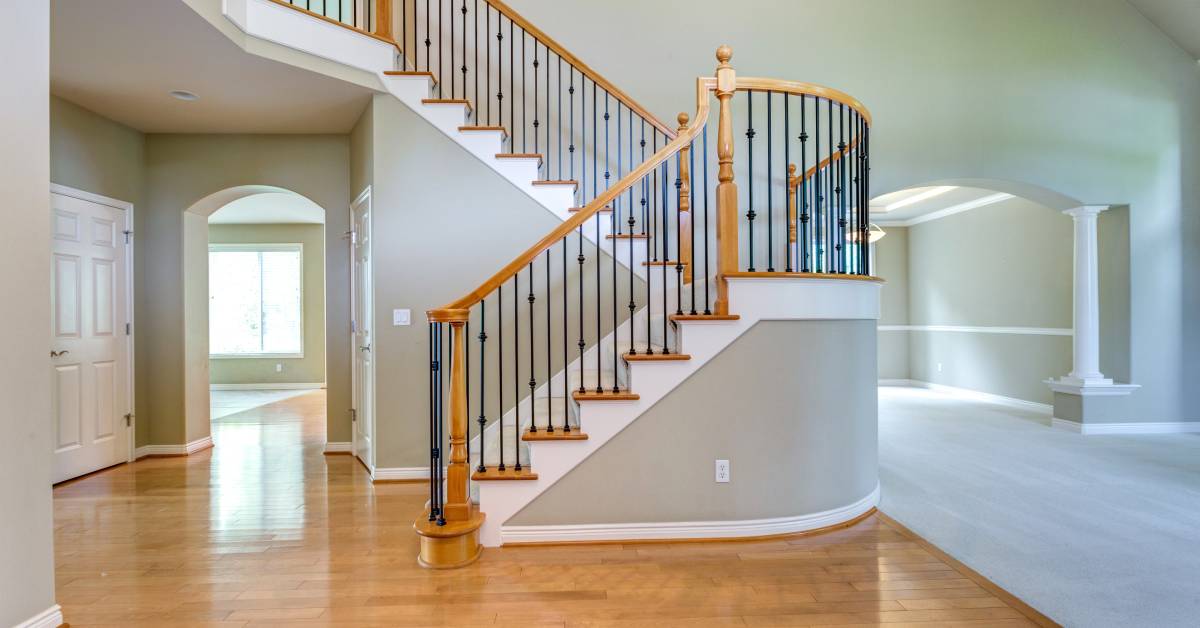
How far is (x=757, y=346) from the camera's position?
287 centimetres

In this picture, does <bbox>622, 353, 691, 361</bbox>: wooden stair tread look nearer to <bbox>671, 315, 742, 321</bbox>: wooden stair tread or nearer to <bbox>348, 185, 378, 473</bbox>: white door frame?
<bbox>671, 315, 742, 321</bbox>: wooden stair tread

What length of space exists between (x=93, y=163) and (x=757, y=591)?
18.0 ft

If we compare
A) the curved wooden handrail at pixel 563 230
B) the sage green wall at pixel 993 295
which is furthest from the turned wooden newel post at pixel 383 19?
the sage green wall at pixel 993 295

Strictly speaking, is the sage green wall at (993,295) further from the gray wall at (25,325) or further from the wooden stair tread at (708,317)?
the gray wall at (25,325)

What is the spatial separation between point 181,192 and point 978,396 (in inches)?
382

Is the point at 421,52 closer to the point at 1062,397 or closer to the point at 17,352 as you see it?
the point at 17,352

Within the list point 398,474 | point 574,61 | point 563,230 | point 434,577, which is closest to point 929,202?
point 574,61

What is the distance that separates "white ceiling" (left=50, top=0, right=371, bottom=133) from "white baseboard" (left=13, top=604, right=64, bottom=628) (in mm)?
2799

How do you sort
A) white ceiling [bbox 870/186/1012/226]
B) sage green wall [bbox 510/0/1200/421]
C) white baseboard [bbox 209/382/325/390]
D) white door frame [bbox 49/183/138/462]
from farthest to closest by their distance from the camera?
white baseboard [bbox 209/382/325/390] < white ceiling [bbox 870/186/1012/226] < sage green wall [bbox 510/0/1200/421] < white door frame [bbox 49/183/138/462]

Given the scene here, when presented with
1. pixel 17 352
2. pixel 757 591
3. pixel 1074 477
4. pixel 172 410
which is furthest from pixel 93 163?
pixel 1074 477

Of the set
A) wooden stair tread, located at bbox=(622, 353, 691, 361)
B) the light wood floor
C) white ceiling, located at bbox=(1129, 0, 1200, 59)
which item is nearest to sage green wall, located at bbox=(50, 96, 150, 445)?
the light wood floor

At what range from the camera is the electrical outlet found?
285 cm

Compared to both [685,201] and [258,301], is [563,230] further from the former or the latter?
[258,301]

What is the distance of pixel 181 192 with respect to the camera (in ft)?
15.9
